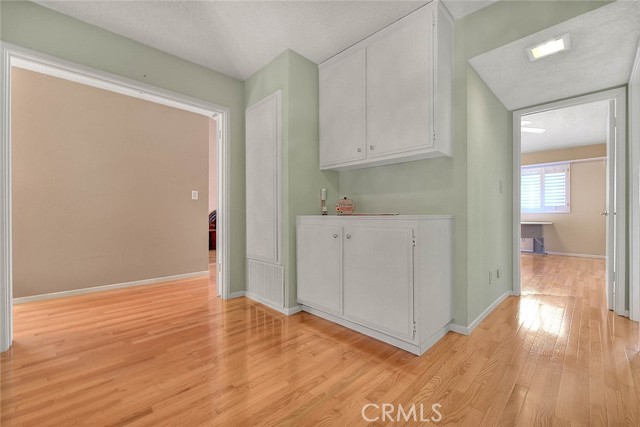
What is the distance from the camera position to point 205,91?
9.52 ft

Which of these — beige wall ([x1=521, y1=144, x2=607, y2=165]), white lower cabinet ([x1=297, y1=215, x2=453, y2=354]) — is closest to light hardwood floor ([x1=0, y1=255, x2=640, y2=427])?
white lower cabinet ([x1=297, y1=215, x2=453, y2=354])

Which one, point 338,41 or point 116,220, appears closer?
point 338,41

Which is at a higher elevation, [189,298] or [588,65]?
[588,65]

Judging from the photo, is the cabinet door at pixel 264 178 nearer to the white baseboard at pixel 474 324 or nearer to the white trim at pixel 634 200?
the white baseboard at pixel 474 324

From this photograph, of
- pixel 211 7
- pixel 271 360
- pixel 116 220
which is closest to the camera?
pixel 271 360

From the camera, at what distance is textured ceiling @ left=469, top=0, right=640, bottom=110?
5.62ft

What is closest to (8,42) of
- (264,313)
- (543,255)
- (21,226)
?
(21,226)

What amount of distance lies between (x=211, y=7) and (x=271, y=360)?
255 cm

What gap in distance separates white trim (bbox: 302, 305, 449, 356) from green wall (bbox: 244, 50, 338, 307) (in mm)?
489

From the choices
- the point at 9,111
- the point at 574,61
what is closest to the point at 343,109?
the point at 574,61

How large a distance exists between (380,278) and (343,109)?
1551 mm

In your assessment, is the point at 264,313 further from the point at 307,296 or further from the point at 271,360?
the point at 271,360

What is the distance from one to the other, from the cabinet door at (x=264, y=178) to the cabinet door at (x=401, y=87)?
0.92 metres

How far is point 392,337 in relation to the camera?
1.91m
